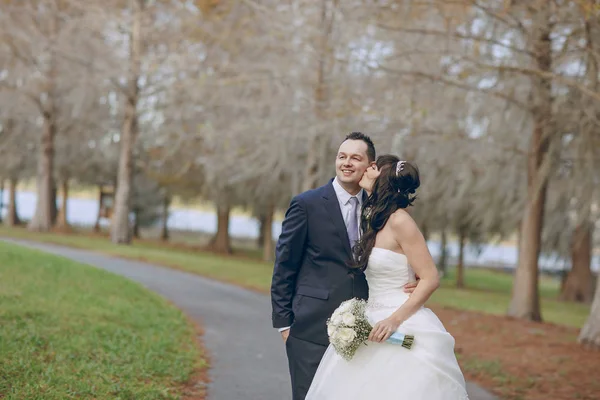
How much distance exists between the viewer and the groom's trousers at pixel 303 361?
4.46m

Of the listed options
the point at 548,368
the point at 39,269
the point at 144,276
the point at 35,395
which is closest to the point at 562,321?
the point at 548,368

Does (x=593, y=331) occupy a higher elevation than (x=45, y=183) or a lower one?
lower

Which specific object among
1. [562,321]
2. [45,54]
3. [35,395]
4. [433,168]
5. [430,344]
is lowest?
[562,321]

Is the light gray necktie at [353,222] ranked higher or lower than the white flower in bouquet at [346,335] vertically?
higher

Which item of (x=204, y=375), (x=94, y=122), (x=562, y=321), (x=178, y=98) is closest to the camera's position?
(x=204, y=375)

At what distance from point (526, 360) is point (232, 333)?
414cm

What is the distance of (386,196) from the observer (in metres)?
4.20

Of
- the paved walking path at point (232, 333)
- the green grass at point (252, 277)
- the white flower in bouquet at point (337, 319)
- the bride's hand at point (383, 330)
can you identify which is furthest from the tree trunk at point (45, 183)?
the bride's hand at point (383, 330)

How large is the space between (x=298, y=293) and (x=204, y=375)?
12.2 ft

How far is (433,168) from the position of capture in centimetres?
2020

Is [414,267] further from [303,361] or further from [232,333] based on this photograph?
[232,333]

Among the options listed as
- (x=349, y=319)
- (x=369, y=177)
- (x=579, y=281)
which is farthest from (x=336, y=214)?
(x=579, y=281)

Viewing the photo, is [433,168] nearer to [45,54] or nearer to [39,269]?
[39,269]

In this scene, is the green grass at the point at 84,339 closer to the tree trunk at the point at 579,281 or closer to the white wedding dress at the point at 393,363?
the white wedding dress at the point at 393,363
